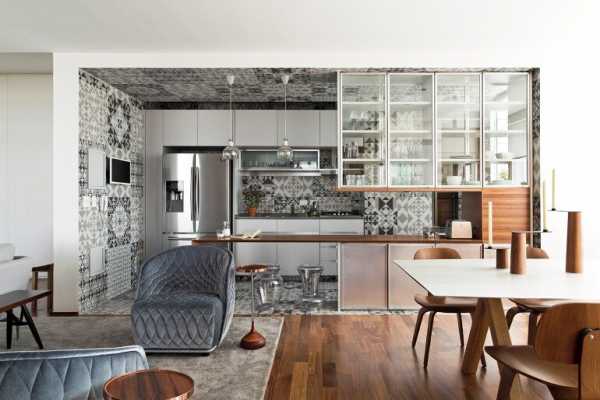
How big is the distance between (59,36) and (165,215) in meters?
2.84

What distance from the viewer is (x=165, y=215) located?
21.0 ft

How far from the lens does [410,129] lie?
4969mm

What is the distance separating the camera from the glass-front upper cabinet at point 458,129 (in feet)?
16.0

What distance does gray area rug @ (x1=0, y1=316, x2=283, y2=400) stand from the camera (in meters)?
→ 2.84

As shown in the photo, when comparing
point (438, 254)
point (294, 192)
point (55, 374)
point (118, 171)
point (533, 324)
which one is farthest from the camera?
point (294, 192)

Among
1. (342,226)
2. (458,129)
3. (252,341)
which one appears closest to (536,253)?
(458,129)

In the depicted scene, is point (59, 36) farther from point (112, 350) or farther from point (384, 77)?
point (112, 350)

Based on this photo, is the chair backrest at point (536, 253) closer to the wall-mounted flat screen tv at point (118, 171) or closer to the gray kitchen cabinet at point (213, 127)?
the gray kitchen cabinet at point (213, 127)

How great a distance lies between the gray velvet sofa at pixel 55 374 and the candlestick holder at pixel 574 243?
8.46 feet

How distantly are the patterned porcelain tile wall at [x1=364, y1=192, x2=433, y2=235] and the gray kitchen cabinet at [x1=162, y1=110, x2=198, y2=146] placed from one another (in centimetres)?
285

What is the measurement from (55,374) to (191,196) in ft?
16.7

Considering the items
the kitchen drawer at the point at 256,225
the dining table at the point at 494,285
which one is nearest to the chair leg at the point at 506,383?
the dining table at the point at 494,285

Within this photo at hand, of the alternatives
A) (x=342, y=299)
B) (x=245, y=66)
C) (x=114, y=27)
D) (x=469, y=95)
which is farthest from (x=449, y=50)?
(x=114, y=27)

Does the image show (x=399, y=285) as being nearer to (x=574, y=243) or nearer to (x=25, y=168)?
(x=574, y=243)
